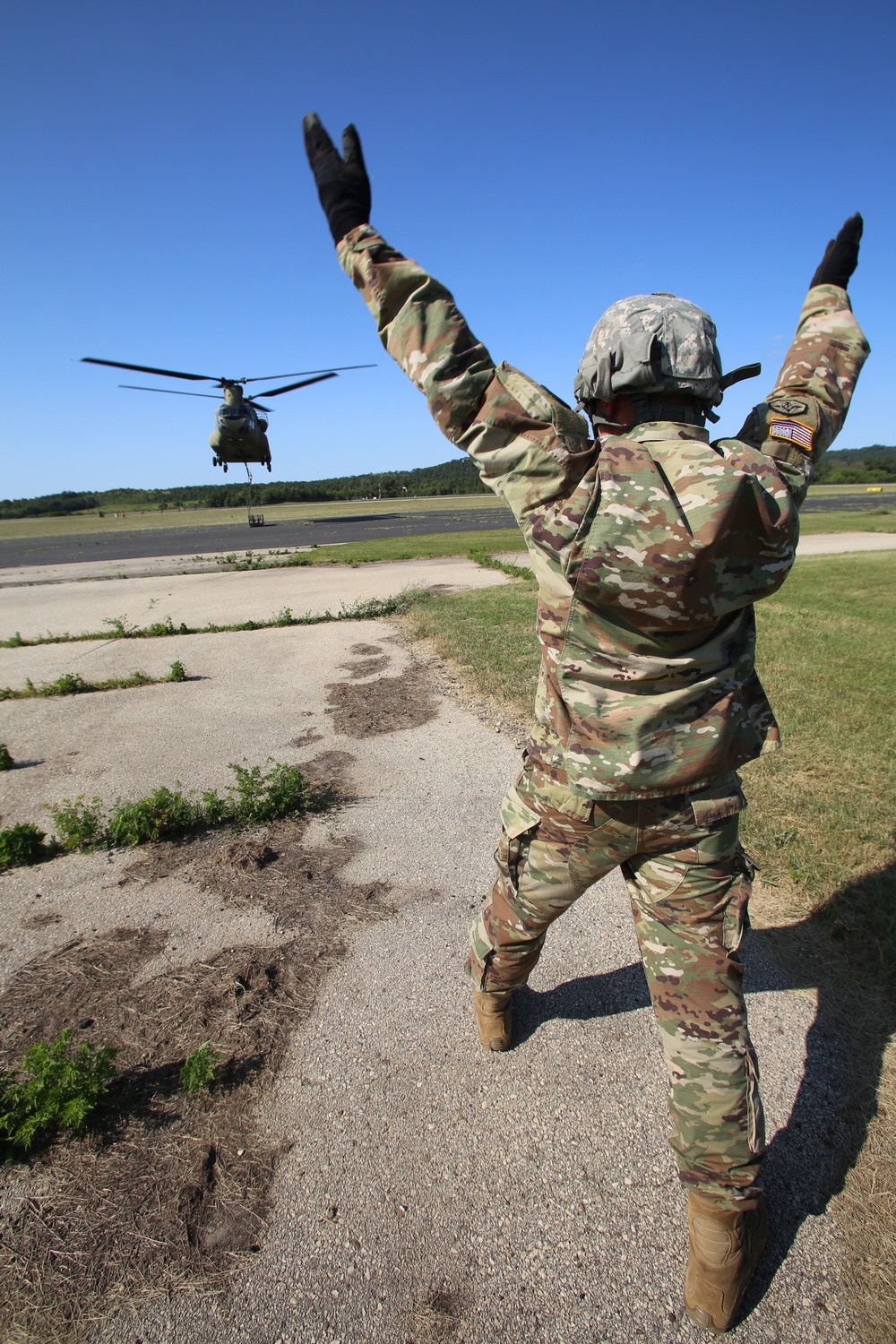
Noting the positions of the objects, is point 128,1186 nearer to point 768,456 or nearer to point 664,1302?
point 664,1302

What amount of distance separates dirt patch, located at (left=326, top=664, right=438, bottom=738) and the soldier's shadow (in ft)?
11.3

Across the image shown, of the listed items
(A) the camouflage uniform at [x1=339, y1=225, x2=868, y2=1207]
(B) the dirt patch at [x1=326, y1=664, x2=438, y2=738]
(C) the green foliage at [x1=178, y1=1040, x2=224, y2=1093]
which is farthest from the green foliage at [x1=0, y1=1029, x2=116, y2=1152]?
(B) the dirt patch at [x1=326, y1=664, x2=438, y2=738]

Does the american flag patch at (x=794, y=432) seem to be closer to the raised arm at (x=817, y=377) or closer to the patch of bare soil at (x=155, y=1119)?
the raised arm at (x=817, y=377)

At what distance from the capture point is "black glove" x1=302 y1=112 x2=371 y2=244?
1.80 meters

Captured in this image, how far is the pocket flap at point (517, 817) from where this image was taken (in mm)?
2033

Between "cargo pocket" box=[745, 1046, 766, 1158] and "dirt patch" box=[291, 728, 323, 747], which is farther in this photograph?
"dirt patch" box=[291, 728, 323, 747]

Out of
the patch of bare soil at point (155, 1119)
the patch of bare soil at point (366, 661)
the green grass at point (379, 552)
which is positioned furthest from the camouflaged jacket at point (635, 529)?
the green grass at point (379, 552)

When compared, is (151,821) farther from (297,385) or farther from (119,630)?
(297,385)

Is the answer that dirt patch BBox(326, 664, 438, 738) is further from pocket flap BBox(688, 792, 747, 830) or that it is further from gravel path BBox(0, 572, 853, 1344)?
pocket flap BBox(688, 792, 747, 830)

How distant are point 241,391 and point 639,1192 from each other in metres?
32.1

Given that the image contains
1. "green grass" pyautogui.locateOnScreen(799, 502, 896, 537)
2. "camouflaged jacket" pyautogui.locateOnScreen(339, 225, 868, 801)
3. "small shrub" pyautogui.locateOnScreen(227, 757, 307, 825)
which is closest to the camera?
"camouflaged jacket" pyautogui.locateOnScreen(339, 225, 868, 801)

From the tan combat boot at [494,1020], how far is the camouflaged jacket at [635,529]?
1130 mm

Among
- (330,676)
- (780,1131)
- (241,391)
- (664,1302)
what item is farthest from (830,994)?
(241,391)

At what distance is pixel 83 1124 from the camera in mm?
2254
